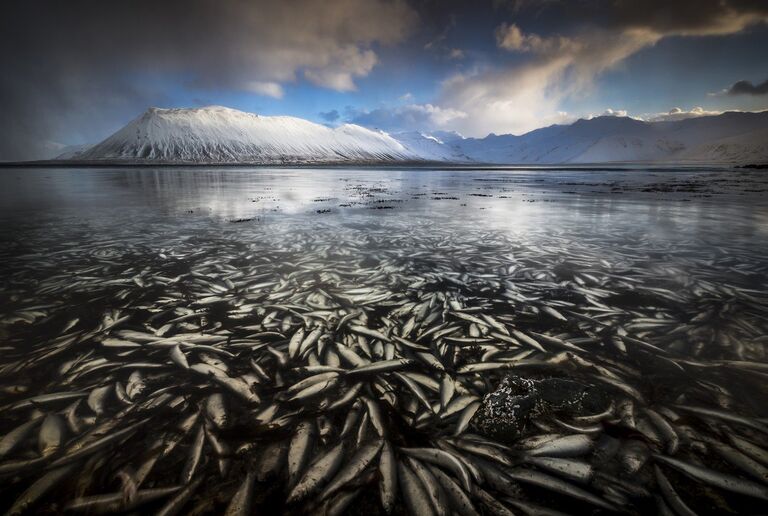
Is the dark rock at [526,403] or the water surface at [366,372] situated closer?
the water surface at [366,372]

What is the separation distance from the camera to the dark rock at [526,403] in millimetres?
2664

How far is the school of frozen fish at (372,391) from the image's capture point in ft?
6.98

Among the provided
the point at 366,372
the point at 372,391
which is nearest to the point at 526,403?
the point at 372,391

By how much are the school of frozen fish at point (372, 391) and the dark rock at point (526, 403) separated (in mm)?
81

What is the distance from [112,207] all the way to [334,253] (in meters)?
14.1

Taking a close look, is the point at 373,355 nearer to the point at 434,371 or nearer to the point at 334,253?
the point at 434,371

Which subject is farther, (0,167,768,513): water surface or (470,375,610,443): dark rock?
(470,375,610,443): dark rock

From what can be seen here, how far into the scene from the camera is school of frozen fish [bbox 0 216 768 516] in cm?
213

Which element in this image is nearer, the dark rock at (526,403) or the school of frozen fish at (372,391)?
the school of frozen fish at (372,391)

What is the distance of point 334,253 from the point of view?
7.74 m

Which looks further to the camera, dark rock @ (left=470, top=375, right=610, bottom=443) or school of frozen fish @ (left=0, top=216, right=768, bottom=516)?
dark rock @ (left=470, top=375, right=610, bottom=443)

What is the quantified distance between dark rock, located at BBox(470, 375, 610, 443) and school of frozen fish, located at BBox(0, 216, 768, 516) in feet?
0.26

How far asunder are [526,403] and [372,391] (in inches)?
54.1

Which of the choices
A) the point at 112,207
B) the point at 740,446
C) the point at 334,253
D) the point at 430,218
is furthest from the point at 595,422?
the point at 112,207
